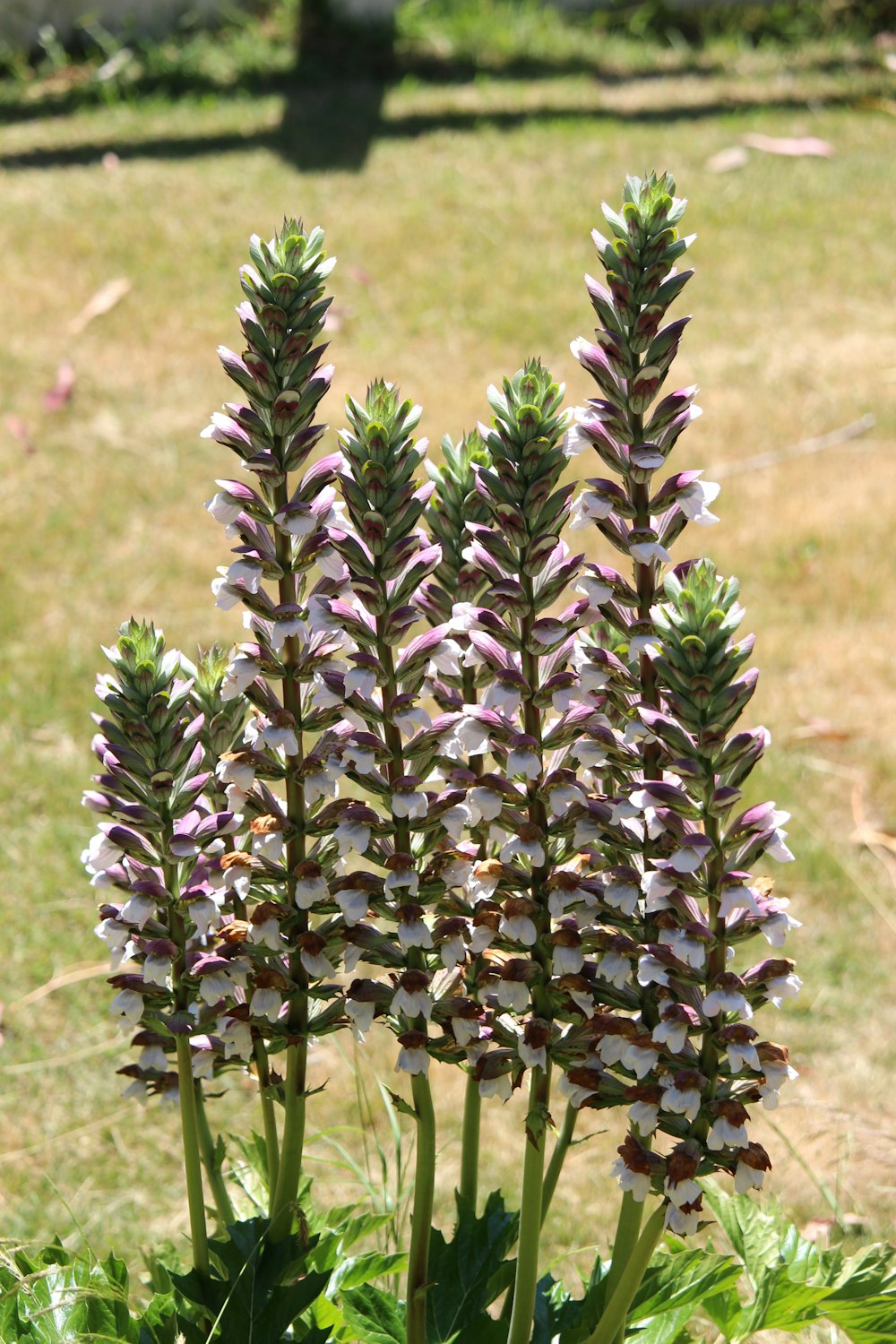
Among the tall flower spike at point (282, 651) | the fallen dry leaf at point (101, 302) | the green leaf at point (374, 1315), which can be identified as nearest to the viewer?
the tall flower spike at point (282, 651)

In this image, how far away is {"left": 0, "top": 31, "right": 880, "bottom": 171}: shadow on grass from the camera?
22.7ft

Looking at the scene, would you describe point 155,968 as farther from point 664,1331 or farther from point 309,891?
point 664,1331

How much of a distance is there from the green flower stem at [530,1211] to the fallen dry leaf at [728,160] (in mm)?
6141

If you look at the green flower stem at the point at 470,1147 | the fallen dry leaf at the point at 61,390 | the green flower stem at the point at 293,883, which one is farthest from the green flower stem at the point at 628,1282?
the fallen dry leaf at the point at 61,390

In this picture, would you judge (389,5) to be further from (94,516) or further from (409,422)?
(409,422)

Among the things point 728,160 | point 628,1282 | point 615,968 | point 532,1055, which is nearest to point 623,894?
point 615,968

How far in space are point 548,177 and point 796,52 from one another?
2071 millimetres

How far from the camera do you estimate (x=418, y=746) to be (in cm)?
133

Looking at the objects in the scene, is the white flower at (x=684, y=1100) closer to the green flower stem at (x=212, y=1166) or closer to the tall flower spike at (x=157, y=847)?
the tall flower spike at (x=157, y=847)

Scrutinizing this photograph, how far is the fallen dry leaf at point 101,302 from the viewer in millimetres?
5632

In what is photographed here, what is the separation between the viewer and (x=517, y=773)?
125 centimetres

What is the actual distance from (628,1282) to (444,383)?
419 cm

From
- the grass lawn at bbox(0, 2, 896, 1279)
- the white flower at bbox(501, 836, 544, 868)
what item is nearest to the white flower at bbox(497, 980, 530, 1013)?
the white flower at bbox(501, 836, 544, 868)

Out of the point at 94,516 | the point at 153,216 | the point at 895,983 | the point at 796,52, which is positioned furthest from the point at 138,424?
the point at 796,52
